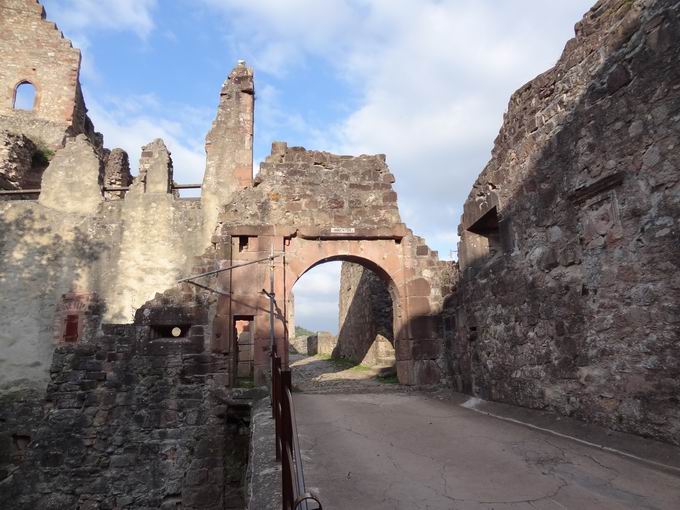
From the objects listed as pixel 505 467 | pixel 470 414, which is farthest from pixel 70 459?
pixel 505 467

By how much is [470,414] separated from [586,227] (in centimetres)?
272

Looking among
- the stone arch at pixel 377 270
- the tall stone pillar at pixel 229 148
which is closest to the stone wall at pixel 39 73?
the tall stone pillar at pixel 229 148

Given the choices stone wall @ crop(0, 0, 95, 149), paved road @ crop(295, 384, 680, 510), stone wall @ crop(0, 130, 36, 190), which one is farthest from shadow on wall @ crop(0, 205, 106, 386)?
stone wall @ crop(0, 0, 95, 149)

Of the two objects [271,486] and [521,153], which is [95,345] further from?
[521,153]

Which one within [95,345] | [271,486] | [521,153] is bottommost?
[271,486]

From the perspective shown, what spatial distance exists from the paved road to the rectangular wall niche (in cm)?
281

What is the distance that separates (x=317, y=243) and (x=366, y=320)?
6.24m

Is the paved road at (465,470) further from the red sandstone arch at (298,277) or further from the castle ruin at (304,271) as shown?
the red sandstone arch at (298,277)

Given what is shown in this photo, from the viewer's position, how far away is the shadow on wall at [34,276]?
900cm

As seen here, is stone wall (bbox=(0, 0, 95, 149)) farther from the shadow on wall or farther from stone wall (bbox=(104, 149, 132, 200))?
the shadow on wall

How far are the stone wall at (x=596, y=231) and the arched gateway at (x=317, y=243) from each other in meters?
2.47

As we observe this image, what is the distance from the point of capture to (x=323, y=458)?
3807 mm

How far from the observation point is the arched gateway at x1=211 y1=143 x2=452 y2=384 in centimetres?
813

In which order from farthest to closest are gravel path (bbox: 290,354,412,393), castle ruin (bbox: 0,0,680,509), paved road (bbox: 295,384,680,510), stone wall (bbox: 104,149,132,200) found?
stone wall (bbox: 104,149,132,200), gravel path (bbox: 290,354,412,393), castle ruin (bbox: 0,0,680,509), paved road (bbox: 295,384,680,510)
